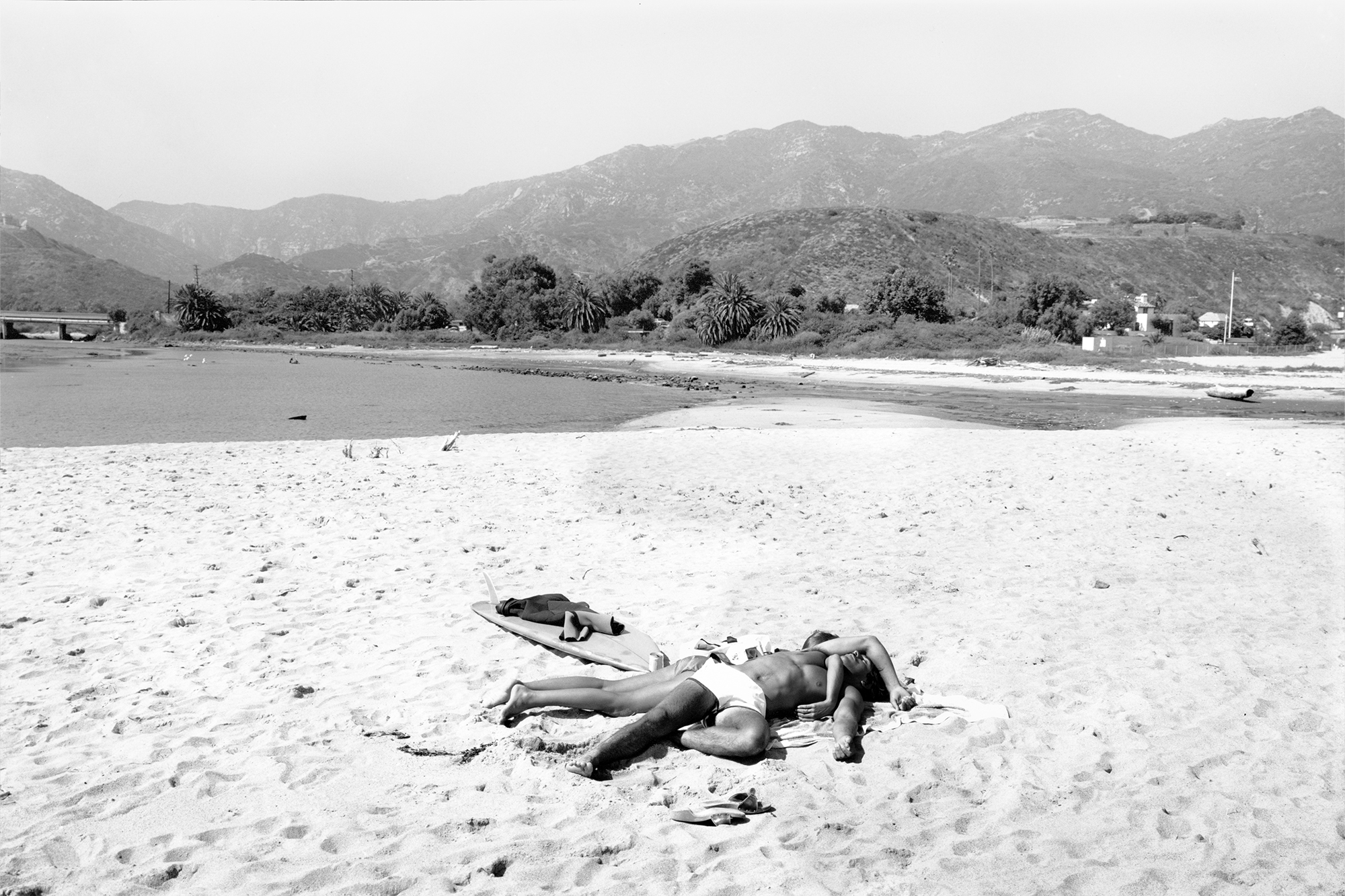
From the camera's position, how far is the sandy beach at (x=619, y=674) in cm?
361

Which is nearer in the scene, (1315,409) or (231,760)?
(231,760)

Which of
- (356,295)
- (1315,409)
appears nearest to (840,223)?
(356,295)

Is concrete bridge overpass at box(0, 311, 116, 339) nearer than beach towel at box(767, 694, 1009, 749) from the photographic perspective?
No

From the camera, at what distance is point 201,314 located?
354 ft

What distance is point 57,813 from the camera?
377 centimetres

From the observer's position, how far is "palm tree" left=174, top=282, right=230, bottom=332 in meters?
108

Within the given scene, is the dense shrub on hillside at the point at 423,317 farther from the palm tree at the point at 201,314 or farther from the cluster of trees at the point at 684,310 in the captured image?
the palm tree at the point at 201,314

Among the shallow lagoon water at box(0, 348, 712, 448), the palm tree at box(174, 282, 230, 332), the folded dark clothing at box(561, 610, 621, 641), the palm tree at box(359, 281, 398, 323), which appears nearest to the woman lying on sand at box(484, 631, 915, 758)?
the folded dark clothing at box(561, 610, 621, 641)

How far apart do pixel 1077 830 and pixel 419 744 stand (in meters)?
2.95

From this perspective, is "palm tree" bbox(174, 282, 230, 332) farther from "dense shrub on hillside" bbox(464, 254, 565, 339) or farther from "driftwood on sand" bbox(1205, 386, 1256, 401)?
"driftwood on sand" bbox(1205, 386, 1256, 401)

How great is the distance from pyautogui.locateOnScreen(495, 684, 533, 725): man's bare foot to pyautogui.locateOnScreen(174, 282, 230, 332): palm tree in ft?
379

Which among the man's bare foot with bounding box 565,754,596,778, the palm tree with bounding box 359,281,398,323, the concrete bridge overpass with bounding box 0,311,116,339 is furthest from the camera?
the concrete bridge overpass with bounding box 0,311,116,339

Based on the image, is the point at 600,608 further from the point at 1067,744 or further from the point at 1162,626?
the point at 1162,626

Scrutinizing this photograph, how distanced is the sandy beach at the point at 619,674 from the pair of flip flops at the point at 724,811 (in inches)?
3.9
